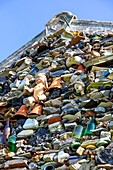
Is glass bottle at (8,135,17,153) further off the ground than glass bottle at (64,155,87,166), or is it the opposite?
glass bottle at (8,135,17,153)

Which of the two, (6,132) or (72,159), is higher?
(6,132)

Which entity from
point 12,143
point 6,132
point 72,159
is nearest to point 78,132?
point 72,159

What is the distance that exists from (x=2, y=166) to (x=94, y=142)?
4.75ft

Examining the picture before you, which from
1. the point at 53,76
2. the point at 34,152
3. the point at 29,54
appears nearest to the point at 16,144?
the point at 34,152

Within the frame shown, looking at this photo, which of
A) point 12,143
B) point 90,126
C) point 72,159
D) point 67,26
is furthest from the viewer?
point 67,26

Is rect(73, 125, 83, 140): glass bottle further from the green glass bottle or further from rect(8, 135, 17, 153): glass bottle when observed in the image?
rect(8, 135, 17, 153): glass bottle

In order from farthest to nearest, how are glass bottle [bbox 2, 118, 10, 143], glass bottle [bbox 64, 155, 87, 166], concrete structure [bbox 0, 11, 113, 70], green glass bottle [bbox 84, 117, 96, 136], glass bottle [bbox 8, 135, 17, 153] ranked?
concrete structure [bbox 0, 11, 113, 70], glass bottle [bbox 2, 118, 10, 143], glass bottle [bbox 8, 135, 17, 153], green glass bottle [bbox 84, 117, 96, 136], glass bottle [bbox 64, 155, 87, 166]

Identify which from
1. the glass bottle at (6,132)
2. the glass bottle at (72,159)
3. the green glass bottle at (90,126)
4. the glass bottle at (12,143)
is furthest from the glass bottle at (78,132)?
the glass bottle at (6,132)

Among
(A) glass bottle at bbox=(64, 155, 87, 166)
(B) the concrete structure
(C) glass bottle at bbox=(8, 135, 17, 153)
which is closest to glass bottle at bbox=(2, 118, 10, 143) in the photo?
(C) glass bottle at bbox=(8, 135, 17, 153)

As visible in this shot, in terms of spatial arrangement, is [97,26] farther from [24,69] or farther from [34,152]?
[34,152]

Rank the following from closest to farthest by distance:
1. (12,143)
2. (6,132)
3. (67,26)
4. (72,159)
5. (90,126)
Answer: (72,159) < (90,126) < (12,143) < (6,132) < (67,26)

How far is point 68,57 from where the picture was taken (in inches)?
326

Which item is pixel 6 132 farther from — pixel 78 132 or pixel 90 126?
pixel 90 126

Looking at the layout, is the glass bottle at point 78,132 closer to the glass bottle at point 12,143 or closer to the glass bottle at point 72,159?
the glass bottle at point 72,159
